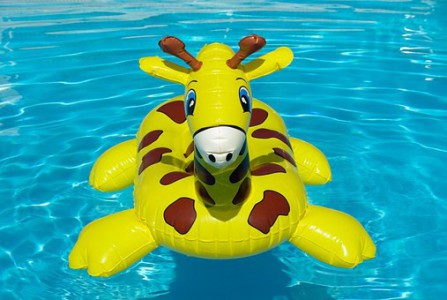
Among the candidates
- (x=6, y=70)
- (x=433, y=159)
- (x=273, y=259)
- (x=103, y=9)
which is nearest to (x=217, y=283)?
(x=273, y=259)

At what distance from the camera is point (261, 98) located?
223 inches

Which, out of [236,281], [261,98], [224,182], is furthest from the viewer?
[261,98]

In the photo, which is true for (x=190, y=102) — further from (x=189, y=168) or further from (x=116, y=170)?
(x=116, y=170)

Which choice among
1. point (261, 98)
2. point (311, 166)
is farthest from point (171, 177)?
point (261, 98)

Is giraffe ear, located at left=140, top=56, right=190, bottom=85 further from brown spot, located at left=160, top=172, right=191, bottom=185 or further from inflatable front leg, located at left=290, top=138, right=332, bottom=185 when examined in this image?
inflatable front leg, located at left=290, top=138, right=332, bottom=185

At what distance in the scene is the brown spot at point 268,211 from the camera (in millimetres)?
2641

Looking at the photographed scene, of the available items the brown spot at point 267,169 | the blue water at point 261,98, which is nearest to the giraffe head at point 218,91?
the brown spot at point 267,169

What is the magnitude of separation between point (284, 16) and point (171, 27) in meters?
1.51

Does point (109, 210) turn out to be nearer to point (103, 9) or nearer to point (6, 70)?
point (6, 70)

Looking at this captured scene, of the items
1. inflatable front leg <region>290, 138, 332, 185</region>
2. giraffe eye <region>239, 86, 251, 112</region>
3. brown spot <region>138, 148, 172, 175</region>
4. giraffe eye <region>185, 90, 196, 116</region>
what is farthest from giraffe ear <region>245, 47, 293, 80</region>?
inflatable front leg <region>290, 138, 332, 185</region>

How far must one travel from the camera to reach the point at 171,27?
782cm

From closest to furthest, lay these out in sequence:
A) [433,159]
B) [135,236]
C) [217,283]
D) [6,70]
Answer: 1. [135,236]
2. [217,283]
3. [433,159]
4. [6,70]

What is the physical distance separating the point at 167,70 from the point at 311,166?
4.74ft

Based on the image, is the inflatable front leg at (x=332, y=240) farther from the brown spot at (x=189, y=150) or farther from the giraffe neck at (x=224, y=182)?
the brown spot at (x=189, y=150)
